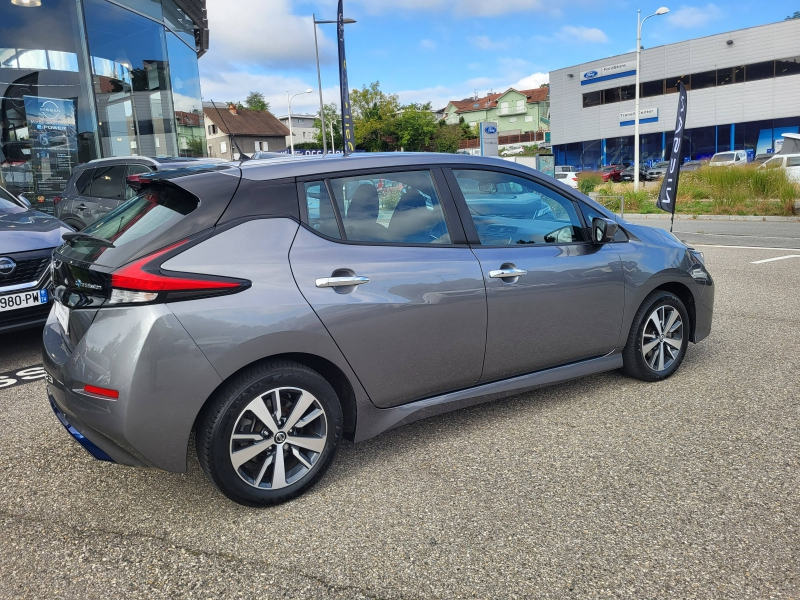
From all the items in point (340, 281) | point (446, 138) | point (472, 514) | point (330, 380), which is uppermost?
point (446, 138)

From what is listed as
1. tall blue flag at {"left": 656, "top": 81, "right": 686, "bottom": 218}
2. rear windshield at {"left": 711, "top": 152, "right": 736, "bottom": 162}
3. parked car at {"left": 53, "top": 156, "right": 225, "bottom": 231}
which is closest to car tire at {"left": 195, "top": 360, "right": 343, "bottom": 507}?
parked car at {"left": 53, "top": 156, "right": 225, "bottom": 231}

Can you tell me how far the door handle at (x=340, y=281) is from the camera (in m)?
3.03

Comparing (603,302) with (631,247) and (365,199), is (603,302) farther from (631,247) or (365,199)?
(365,199)

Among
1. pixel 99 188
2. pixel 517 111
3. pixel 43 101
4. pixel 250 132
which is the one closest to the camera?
pixel 99 188

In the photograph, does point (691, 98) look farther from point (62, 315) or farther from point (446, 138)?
point (62, 315)

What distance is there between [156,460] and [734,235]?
47.0ft

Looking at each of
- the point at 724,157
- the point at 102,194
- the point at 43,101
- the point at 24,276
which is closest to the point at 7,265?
the point at 24,276

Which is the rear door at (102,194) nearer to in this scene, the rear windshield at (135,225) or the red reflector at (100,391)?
the rear windshield at (135,225)

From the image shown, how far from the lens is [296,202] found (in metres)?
3.13

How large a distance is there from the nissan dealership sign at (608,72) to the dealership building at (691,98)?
8cm

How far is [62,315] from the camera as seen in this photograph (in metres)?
3.17

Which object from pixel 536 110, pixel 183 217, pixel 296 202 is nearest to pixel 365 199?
pixel 296 202

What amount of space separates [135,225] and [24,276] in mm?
2839

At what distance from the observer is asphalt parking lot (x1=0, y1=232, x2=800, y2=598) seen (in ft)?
8.13
